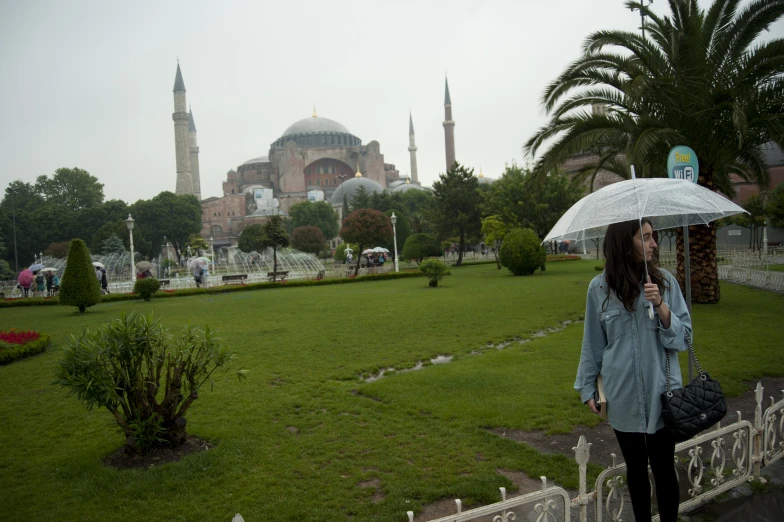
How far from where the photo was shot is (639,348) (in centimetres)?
259

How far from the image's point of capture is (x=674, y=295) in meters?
2.62

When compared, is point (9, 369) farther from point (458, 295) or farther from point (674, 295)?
point (458, 295)

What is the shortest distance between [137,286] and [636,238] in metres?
18.6

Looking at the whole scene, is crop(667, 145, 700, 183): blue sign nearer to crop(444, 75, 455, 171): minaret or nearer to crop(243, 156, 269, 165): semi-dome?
crop(444, 75, 455, 171): minaret

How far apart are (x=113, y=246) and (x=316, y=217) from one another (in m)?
21.6

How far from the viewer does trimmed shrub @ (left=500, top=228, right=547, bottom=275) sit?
72.4 ft

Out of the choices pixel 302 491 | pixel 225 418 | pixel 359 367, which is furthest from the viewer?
pixel 359 367

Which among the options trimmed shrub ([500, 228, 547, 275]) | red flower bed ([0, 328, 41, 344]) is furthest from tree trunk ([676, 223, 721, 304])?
red flower bed ([0, 328, 41, 344])

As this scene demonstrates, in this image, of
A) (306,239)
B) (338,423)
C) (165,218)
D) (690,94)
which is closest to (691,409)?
(338,423)

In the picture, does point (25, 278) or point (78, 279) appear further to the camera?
point (25, 278)

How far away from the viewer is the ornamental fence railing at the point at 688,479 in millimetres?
2813

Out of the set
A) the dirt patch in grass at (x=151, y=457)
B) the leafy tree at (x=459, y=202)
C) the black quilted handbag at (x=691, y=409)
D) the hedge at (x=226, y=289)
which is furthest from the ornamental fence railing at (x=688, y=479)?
the leafy tree at (x=459, y=202)

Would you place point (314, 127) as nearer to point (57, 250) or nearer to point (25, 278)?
point (57, 250)

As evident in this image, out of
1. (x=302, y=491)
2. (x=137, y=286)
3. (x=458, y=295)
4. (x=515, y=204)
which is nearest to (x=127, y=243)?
(x=137, y=286)
